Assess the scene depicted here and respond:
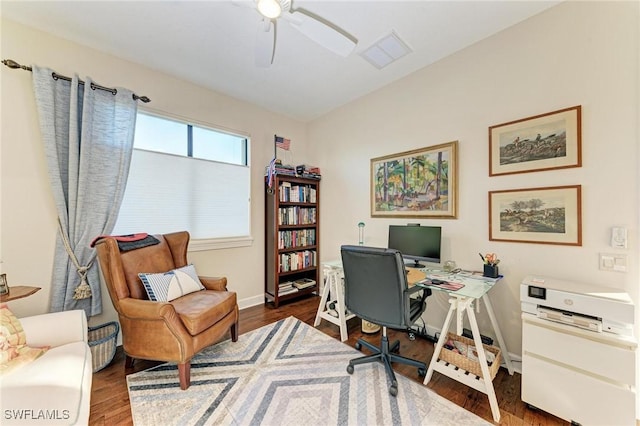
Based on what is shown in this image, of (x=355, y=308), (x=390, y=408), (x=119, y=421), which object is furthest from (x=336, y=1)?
(x=119, y=421)

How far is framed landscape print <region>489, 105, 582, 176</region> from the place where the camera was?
167cm

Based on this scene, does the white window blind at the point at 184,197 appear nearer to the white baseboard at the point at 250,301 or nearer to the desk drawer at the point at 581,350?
the white baseboard at the point at 250,301

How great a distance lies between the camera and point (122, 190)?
87.1 inches

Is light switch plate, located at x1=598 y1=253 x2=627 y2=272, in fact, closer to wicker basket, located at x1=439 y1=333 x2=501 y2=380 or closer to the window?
wicker basket, located at x1=439 y1=333 x2=501 y2=380

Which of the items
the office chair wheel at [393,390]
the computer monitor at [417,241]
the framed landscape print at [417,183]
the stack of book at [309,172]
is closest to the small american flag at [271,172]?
the stack of book at [309,172]

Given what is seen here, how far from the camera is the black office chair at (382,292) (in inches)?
62.7

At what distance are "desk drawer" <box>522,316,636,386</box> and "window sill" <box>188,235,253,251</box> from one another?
2.88 metres

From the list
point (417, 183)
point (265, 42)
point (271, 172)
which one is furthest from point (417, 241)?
point (265, 42)

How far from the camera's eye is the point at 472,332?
5.24 feet

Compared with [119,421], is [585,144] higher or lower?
higher

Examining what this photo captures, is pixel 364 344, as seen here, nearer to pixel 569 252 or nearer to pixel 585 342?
pixel 585 342

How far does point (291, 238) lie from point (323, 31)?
7.98 ft

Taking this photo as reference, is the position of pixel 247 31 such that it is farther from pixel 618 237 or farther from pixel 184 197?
pixel 618 237

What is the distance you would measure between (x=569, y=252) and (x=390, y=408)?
166 cm
